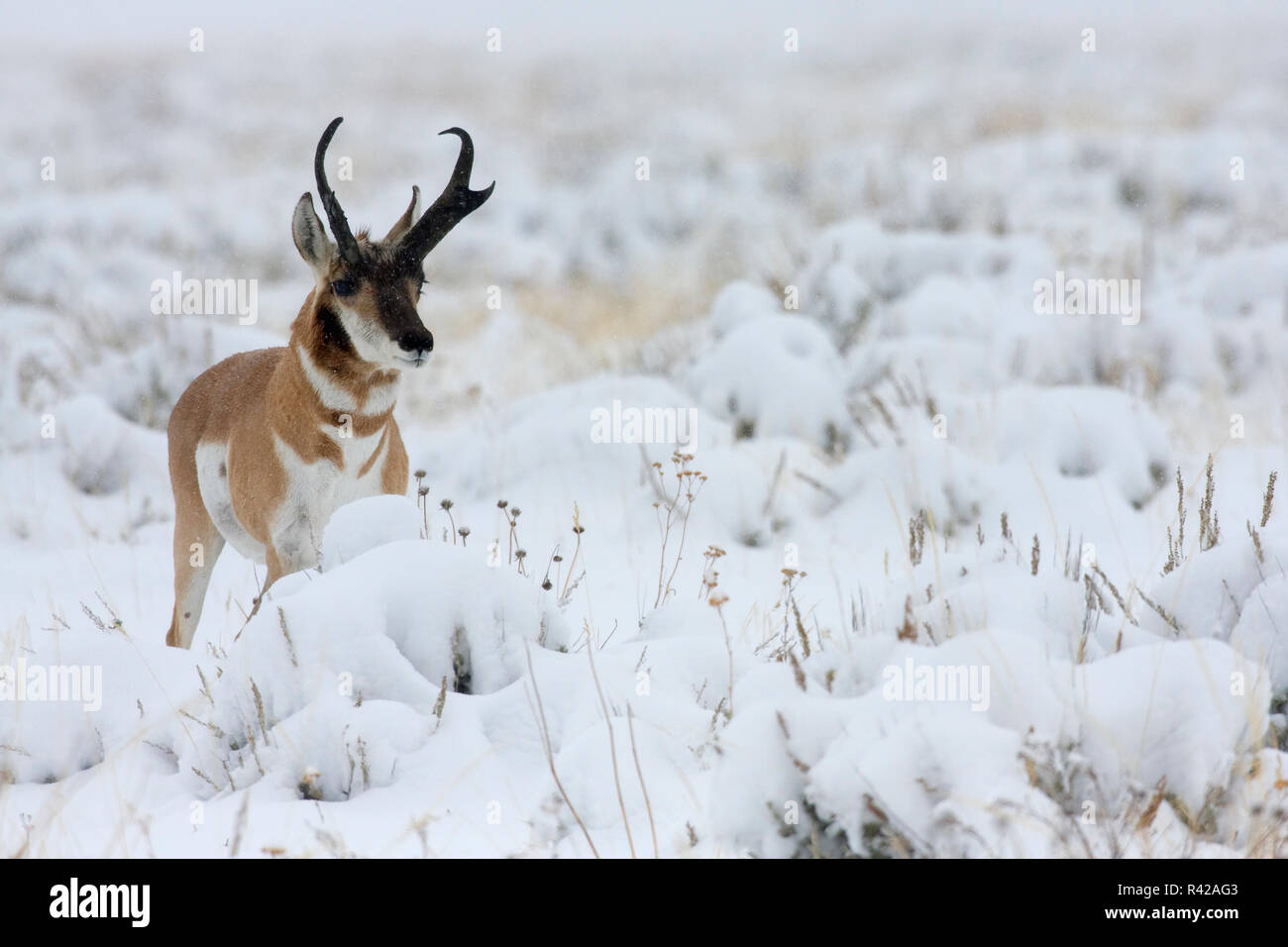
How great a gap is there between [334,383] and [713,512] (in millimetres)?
3038

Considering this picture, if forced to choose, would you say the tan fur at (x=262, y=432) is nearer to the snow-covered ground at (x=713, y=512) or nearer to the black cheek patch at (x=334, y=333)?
the black cheek patch at (x=334, y=333)

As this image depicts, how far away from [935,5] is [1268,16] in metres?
11.5

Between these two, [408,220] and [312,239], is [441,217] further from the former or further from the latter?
[312,239]

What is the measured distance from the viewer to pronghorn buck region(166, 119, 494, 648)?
13.0ft

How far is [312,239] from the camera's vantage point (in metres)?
4.11

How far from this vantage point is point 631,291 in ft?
48.5

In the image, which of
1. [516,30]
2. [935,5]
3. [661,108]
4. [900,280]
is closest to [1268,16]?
[935,5]

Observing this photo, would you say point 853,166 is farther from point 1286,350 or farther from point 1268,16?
point 1268,16

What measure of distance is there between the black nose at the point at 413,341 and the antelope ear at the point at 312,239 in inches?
18.6

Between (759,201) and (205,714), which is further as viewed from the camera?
(759,201)

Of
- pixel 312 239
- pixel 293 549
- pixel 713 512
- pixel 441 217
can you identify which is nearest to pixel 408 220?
pixel 441 217

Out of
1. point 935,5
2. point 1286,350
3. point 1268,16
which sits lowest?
point 1286,350
